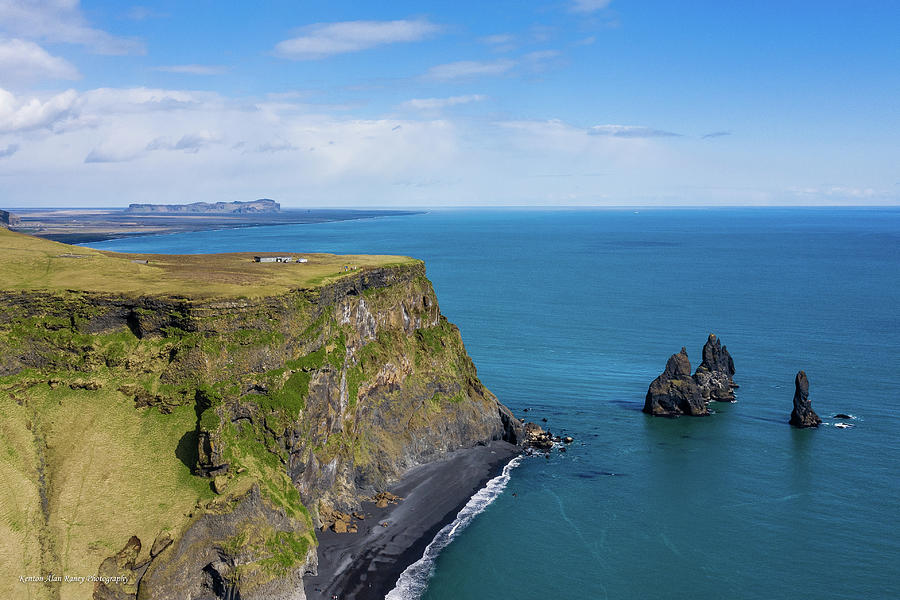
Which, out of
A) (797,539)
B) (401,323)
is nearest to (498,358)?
Answer: (401,323)

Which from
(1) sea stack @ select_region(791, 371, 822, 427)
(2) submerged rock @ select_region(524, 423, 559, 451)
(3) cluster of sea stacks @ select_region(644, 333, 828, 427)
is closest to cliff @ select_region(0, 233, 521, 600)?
(2) submerged rock @ select_region(524, 423, 559, 451)

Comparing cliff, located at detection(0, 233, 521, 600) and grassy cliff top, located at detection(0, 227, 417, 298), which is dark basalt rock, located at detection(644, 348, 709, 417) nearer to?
cliff, located at detection(0, 233, 521, 600)

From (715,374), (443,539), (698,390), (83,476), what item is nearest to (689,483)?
(698,390)

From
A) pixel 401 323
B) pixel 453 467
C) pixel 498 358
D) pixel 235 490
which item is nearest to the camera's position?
pixel 235 490

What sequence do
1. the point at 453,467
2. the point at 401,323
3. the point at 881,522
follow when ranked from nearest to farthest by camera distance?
the point at 881,522 < the point at 453,467 < the point at 401,323

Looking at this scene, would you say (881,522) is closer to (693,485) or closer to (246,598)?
(693,485)

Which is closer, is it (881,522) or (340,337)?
(881,522)

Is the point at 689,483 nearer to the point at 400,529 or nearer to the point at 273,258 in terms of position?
the point at 400,529
